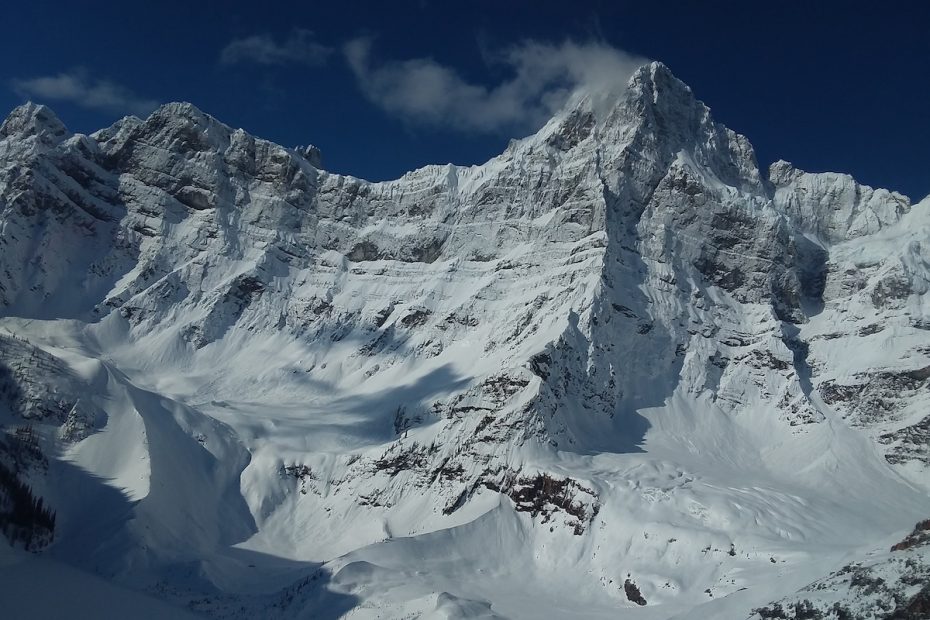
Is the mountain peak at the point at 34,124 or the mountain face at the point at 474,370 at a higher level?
the mountain peak at the point at 34,124

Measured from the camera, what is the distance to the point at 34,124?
498 ft

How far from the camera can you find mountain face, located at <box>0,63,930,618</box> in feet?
207

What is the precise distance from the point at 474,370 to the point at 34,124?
10573 centimetres

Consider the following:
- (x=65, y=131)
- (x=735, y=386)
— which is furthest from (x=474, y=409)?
(x=65, y=131)

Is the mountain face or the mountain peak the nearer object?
the mountain face

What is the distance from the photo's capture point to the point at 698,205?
12700 cm

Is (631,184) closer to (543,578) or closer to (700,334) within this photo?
(700,334)

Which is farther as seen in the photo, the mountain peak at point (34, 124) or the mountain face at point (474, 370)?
the mountain peak at point (34, 124)

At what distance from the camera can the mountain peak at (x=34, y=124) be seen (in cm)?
15125

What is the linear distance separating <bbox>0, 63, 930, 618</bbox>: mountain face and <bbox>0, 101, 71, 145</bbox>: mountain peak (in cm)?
61

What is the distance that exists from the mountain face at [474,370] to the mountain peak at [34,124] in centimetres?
61

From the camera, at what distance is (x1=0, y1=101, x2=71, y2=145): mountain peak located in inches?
5955

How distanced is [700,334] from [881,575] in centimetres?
8136

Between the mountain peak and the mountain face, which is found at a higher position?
the mountain peak
